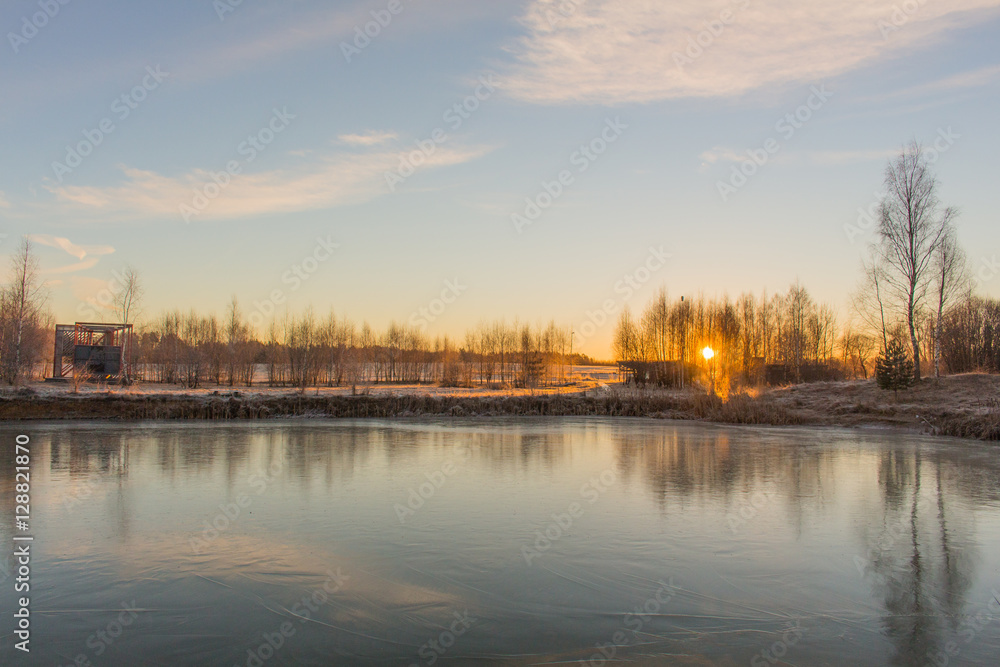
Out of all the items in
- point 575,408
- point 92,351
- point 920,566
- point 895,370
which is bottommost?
point 575,408

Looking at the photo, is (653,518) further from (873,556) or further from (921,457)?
(921,457)
